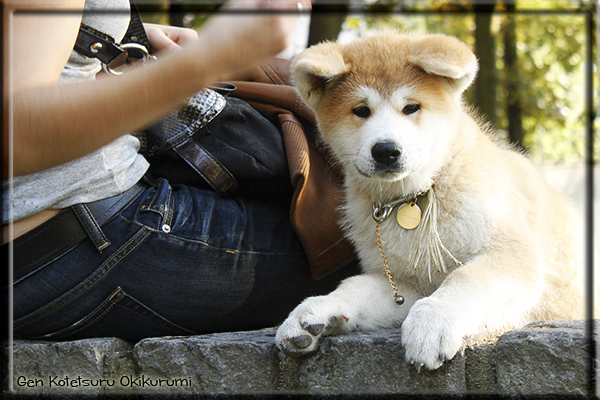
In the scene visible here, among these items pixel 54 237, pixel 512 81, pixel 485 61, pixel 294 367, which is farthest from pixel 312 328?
pixel 512 81

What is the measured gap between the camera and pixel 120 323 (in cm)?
241

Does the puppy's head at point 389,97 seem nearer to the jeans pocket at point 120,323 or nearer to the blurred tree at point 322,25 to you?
the jeans pocket at point 120,323

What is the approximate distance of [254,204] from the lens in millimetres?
2775

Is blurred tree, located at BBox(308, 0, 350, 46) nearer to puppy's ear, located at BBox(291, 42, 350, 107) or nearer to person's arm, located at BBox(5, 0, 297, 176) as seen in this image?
puppy's ear, located at BBox(291, 42, 350, 107)

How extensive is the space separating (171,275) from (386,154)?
1.14 metres

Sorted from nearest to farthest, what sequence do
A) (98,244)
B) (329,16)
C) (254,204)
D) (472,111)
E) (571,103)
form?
(98,244) < (254,204) < (472,111) < (329,16) < (571,103)

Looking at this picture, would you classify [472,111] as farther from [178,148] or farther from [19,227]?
[19,227]

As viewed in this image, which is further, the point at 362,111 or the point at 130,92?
the point at 362,111

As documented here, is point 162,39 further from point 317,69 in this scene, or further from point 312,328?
point 312,328

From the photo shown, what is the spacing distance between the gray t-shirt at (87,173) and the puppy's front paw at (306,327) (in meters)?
0.99

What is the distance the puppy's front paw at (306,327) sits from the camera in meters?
2.07

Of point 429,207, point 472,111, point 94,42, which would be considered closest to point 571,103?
point 472,111

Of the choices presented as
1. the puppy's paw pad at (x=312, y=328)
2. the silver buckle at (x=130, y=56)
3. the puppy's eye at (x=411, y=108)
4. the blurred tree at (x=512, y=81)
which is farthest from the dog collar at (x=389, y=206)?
the blurred tree at (x=512, y=81)

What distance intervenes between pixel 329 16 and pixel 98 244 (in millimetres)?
5727
